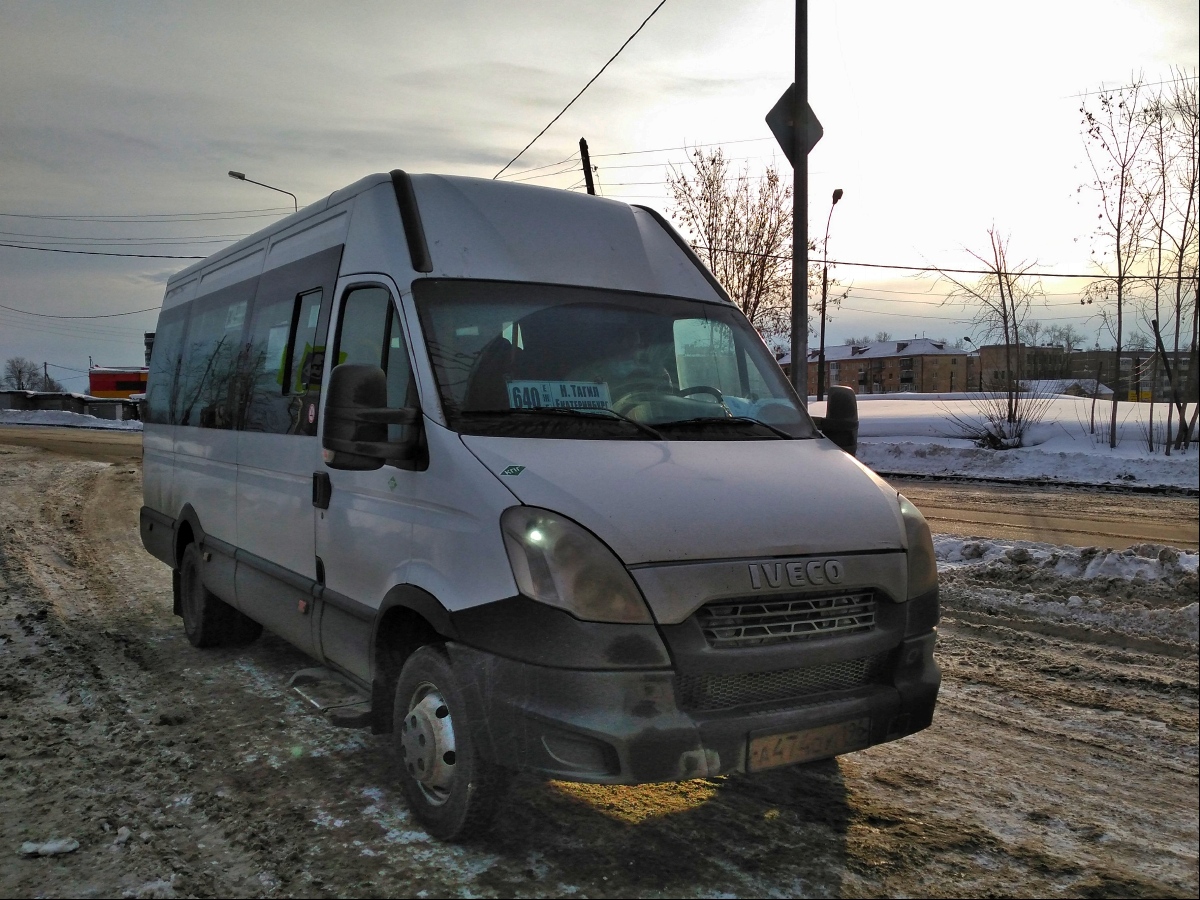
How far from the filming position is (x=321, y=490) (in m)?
4.43

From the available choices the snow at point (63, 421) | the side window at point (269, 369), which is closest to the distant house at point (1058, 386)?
the side window at point (269, 369)

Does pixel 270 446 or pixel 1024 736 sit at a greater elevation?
pixel 270 446

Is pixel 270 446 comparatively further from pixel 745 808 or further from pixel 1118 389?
pixel 1118 389

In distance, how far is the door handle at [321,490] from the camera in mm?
4379

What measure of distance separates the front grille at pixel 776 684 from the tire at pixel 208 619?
12.4 ft

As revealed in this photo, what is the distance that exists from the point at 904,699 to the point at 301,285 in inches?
137

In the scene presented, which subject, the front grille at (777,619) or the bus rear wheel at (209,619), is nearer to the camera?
the front grille at (777,619)

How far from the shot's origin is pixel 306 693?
15.0ft

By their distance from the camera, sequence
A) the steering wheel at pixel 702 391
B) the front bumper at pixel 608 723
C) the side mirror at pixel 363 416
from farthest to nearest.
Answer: the steering wheel at pixel 702 391 → the side mirror at pixel 363 416 → the front bumper at pixel 608 723

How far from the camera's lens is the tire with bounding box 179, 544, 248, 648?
6.11 meters

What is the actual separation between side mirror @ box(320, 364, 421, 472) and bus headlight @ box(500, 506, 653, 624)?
81 centimetres

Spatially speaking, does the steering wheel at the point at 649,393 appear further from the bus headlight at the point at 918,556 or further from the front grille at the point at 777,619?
the front grille at the point at 777,619

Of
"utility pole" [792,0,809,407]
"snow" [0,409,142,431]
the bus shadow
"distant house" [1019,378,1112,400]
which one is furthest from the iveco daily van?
"snow" [0,409,142,431]

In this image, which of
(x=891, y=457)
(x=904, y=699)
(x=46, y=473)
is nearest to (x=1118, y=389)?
(x=891, y=457)
